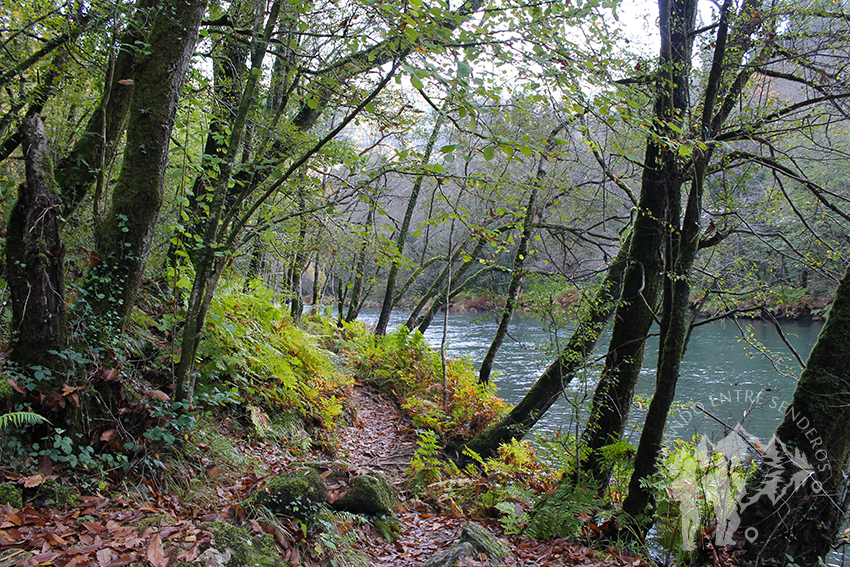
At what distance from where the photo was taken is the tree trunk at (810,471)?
11.5ft

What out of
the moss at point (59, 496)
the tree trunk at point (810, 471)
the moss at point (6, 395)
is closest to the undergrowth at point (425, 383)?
the tree trunk at point (810, 471)

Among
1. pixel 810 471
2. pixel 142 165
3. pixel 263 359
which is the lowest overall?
pixel 263 359

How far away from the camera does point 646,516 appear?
4297mm

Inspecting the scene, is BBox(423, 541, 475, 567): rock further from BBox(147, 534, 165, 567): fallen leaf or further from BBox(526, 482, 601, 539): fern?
BBox(147, 534, 165, 567): fallen leaf

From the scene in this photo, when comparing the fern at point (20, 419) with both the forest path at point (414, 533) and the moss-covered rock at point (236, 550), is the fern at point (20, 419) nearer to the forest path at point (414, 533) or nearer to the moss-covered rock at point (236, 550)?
the moss-covered rock at point (236, 550)

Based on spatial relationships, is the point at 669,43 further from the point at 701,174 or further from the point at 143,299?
the point at 143,299

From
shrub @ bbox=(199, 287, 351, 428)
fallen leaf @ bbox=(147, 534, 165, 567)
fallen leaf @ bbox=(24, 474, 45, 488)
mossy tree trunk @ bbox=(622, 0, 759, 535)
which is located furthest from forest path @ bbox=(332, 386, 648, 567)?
fallen leaf @ bbox=(24, 474, 45, 488)

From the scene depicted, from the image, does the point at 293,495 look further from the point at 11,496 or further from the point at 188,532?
the point at 11,496

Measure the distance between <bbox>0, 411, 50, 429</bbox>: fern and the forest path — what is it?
8.42ft

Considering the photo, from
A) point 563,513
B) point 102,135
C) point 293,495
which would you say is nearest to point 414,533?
point 563,513

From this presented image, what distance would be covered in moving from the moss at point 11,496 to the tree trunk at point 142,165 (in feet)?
4.04

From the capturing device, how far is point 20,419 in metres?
2.67

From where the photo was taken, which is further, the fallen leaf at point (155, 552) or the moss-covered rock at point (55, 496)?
the moss-covered rock at point (55, 496)

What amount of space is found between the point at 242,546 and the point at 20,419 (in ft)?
4.91
